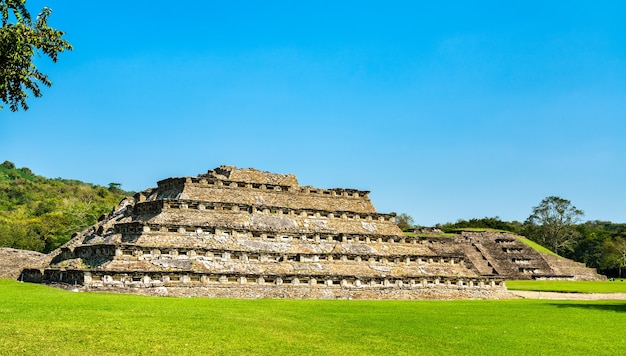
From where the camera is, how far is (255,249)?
29203 mm

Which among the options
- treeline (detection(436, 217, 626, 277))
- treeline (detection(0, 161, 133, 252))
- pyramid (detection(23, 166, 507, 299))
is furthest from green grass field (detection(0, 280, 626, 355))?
treeline (detection(436, 217, 626, 277))

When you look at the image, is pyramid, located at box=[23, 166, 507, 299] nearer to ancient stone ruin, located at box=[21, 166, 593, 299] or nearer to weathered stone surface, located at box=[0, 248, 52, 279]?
ancient stone ruin, located at box=[21, 166, 593, 299]

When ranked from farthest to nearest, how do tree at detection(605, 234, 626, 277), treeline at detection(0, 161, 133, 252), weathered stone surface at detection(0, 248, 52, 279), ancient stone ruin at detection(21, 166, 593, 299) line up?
tree at detection(605, 234, 626, 277) < treeline at detection(0, 161, 133, 252) < weathered stone surface at detection(0, 248, 52, 279) < ancient stone ruin at detection(21, 166, 593, 299)

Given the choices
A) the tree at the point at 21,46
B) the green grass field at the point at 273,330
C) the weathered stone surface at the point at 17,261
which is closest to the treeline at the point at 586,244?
the weathered stone surface at the point at 17,261

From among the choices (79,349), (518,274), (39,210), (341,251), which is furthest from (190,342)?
(39,210)

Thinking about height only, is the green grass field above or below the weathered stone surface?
below

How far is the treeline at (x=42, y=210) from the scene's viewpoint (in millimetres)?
54562

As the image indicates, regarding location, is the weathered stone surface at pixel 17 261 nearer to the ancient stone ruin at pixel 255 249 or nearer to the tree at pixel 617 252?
the ancient stone ruin at pixel 255 249

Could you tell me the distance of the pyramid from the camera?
25.4 meters

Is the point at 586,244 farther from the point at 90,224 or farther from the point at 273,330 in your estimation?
the point at 273,330

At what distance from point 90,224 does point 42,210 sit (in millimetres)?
27556

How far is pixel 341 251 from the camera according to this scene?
3150cm

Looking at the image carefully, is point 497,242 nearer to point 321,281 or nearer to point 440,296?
point 440,296

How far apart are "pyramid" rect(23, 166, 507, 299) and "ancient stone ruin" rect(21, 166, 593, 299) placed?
6cm
